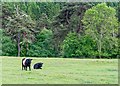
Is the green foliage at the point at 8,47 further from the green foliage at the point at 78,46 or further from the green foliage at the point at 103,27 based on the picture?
the green foliage at the point at 103,27

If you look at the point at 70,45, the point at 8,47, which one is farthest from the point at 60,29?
the point at 8,47

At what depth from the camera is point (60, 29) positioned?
→ 240cm

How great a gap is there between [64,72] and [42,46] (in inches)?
13.1

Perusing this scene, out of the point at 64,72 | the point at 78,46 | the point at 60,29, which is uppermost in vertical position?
the point at 60,29

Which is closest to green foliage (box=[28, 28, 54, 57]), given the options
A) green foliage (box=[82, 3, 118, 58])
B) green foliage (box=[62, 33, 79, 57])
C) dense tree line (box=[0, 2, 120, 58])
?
dense tree line (box=[0, 2, 120, 58])

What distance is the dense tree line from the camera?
2318mm

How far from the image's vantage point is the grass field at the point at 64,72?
2.09 meters

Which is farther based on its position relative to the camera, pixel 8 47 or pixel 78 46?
pixel 78 46

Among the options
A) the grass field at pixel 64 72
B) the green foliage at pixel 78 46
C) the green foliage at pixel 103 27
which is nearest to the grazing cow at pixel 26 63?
the grass field at pixel 64 72

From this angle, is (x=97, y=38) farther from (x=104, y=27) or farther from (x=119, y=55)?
(x=119, y=55)

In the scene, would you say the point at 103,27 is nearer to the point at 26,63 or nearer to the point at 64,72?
the point at 64,72

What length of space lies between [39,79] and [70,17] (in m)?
0.70

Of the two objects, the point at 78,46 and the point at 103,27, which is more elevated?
the point at 103,27

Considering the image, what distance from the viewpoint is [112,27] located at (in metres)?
2.37
